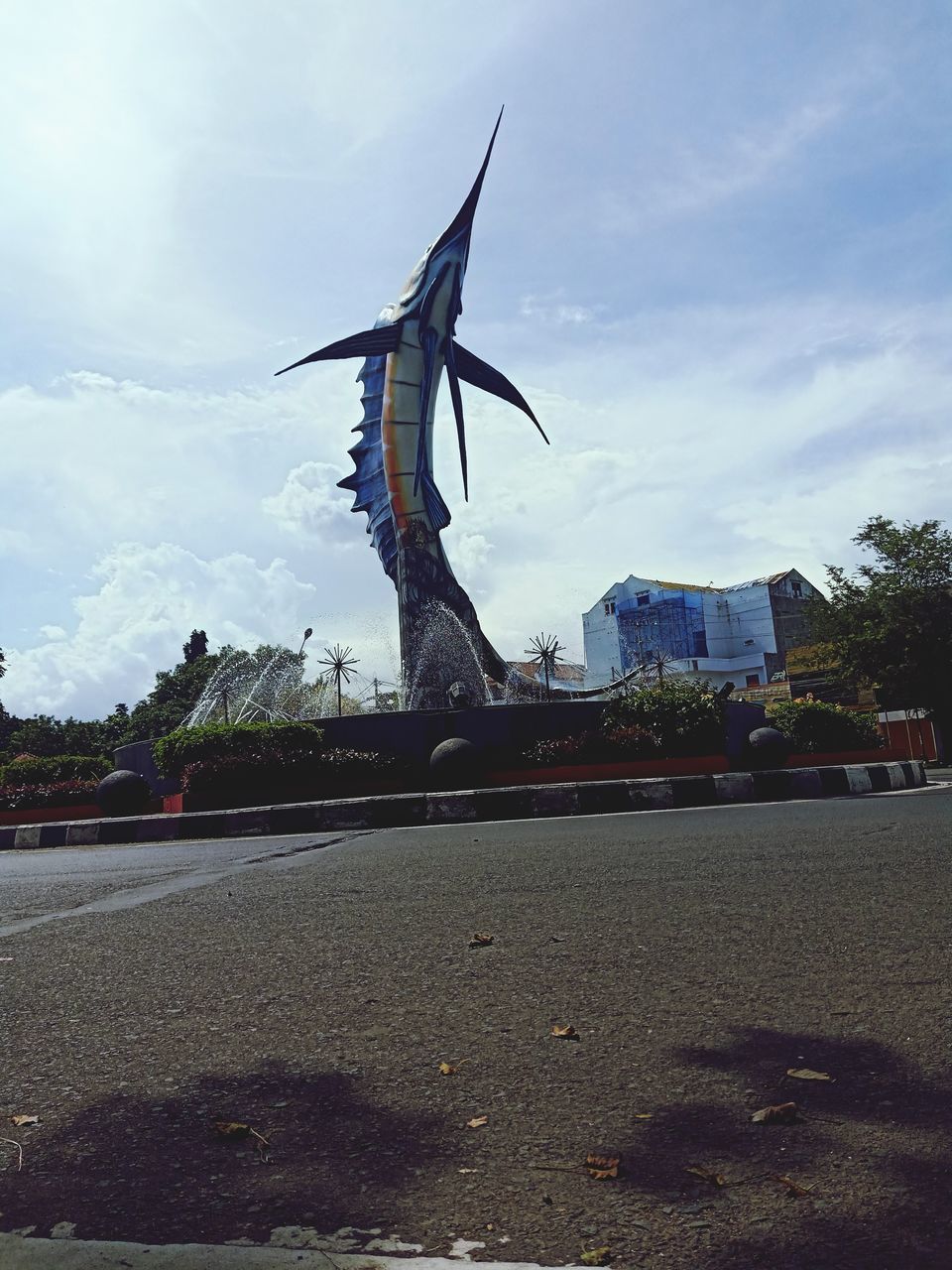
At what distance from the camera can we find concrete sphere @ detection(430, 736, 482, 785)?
14891mm

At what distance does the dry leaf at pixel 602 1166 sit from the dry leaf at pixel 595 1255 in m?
0.24

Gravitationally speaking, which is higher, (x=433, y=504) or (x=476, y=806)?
(x=433, y=504)

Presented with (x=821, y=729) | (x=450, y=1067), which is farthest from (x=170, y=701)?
(x=450, y=1067)

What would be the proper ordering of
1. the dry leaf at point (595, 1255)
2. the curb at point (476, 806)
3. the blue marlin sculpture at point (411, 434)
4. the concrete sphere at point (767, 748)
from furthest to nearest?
the blue marlin sculpture at point (411, 434), the concrete sphere at point (767, 748), the curb at point (476, 806), the dry leaf at point (595, 1255)

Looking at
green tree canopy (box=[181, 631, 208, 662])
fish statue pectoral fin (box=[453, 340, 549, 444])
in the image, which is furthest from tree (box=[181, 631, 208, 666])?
fish statue pectoral fin (box=[453, 340, 549, 444])

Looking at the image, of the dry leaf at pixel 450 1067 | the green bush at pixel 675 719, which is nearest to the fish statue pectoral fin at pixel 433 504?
the green bush at pixel 675 719

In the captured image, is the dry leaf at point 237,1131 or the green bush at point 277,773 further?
the green bush at point 277,773

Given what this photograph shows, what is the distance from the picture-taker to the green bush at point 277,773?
1434 cm

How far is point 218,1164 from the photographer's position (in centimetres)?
203

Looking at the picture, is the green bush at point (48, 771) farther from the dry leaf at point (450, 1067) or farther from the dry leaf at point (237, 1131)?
the dry leaf at point (237, 1131)

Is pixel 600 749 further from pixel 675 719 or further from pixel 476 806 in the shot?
pixel 476 806

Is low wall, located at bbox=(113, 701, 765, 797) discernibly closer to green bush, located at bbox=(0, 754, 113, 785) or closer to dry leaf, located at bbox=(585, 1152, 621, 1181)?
green bush, located at bbox=(0, 754, 113, 785)

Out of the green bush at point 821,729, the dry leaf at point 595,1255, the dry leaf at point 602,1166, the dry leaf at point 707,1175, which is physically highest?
the green bush at point 821,729

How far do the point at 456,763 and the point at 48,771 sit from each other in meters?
8.03
